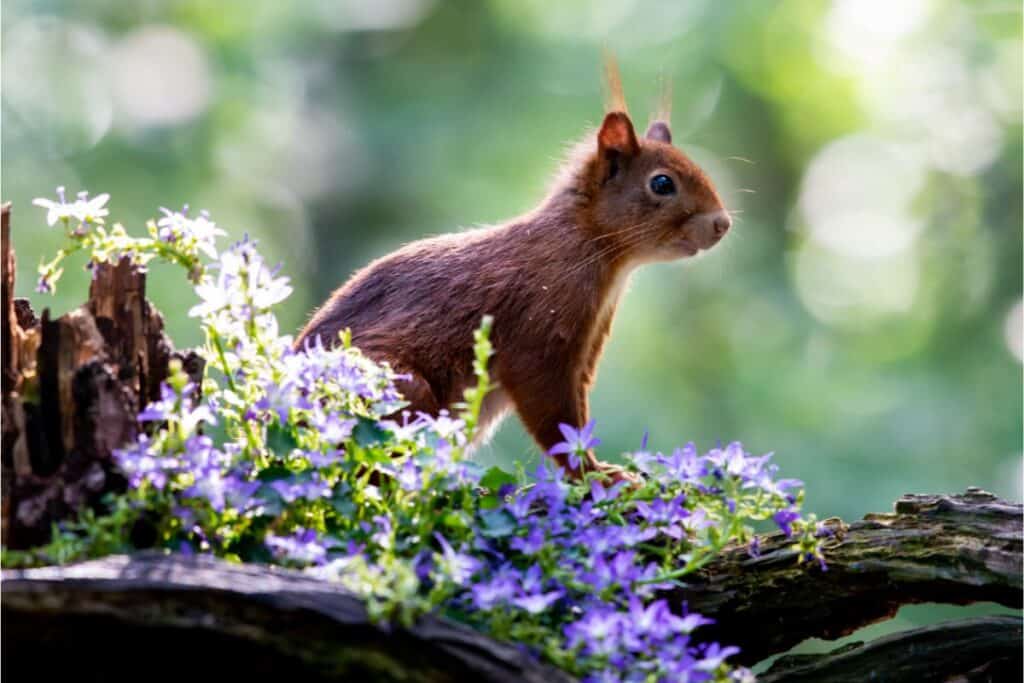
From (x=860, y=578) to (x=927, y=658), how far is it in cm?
22

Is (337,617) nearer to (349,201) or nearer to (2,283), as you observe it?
(2,283)

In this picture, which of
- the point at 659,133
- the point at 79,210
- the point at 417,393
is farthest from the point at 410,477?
the point at 659,133

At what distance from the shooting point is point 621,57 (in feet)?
25.3

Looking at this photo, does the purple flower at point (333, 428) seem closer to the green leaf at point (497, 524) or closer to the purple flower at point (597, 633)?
the green leaf at point (497, 524)

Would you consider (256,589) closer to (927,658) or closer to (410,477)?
(410,477)

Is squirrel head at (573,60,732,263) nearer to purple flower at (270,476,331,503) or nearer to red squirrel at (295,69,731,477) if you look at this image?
red squirrel at (295,69,731,477)

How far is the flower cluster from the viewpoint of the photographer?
1.69m

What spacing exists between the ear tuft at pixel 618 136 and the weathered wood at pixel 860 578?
1.30 metres

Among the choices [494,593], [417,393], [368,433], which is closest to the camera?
[494,593]

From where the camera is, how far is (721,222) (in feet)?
10.7

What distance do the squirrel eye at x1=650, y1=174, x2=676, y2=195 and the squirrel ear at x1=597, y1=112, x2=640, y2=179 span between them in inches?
3.6

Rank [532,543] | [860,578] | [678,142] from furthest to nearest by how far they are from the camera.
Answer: [678,142] → [860,578] → [532,543]

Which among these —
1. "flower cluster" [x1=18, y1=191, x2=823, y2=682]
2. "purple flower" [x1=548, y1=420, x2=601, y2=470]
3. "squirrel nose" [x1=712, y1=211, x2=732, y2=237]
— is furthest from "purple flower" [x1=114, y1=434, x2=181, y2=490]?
"squirrel nose" [x1=712, y1=211, x2=732, y2=237]

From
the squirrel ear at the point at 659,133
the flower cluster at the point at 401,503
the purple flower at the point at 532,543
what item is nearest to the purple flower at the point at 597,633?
the flower cluster at the point at 401,503
